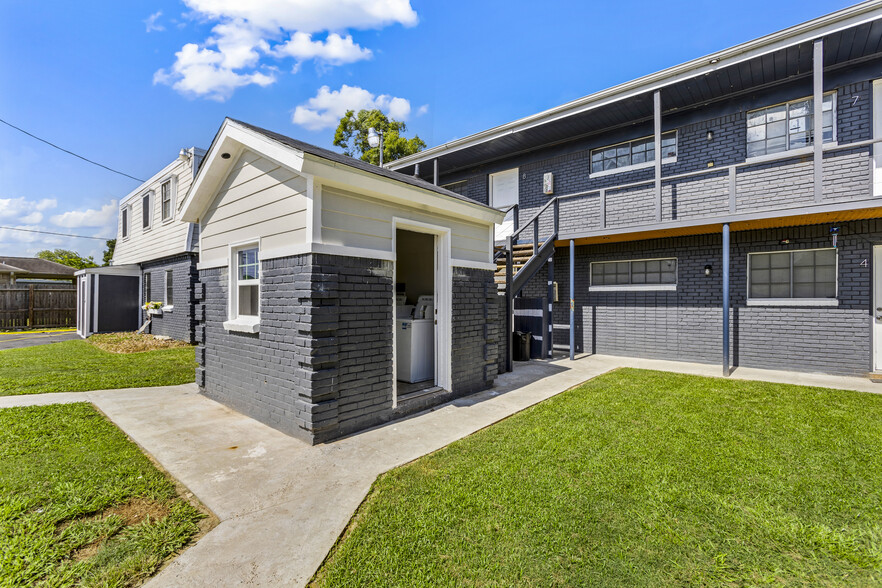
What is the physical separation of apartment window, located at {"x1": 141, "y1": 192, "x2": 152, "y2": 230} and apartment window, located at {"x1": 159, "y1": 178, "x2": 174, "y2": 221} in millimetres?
1332

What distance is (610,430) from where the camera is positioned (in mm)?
4395

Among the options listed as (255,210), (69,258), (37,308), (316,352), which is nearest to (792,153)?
(316,352)

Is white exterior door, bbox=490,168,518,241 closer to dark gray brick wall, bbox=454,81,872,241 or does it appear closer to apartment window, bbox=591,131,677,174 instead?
dark gray brick wall, bbox=454,81,872,241

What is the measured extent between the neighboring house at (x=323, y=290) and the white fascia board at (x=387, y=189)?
2cm

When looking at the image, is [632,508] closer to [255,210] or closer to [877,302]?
[255,210]

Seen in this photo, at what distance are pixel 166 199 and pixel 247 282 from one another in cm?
1029

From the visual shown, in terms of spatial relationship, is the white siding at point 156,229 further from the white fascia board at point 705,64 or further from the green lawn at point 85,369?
the white fascia board at point 705,64

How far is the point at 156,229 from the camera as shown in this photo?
1316 centimetres

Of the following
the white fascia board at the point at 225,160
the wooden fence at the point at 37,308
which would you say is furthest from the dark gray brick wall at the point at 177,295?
the wooden fence at the point at 37,308

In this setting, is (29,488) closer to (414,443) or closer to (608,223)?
(414,443)

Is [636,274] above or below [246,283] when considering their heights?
above

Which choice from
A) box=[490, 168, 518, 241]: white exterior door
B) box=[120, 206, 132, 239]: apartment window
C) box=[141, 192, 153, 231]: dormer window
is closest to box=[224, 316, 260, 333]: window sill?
box=[490, 168, 518, 241]: white exterior door

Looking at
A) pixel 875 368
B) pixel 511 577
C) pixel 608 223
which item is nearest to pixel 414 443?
pixel 511 577

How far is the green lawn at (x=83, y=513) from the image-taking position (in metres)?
2.14
